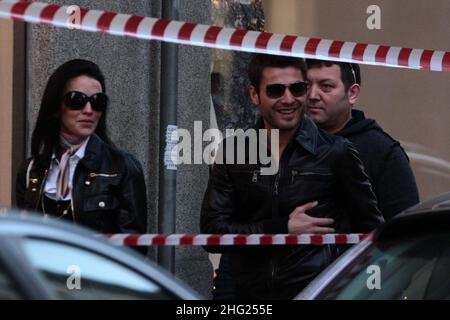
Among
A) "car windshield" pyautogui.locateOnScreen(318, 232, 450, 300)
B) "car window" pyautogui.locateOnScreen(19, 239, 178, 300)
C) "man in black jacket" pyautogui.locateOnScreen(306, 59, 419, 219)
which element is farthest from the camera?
"man in black jacket" pyautogui.locateOnScreen(306, 59, 419, 219)

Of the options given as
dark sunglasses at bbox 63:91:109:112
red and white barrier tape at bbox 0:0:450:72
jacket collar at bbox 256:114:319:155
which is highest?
red and white barrier tape at bbox 0:0:450:72

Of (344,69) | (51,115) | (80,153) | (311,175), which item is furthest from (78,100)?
(344,69)

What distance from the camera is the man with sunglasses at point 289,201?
602cm

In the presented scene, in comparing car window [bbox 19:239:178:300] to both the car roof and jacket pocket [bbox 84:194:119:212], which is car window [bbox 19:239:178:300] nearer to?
the car roof

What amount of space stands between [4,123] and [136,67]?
1.32m

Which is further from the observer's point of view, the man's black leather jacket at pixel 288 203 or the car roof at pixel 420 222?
the man's black leather jacket at pixel 288 203

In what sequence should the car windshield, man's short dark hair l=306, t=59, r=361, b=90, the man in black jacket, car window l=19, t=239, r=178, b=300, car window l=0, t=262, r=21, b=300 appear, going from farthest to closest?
man's short dark hair l=306, t=59, r=361, b=90, the man in black jacket, the car windshield, car window l=19, t=239, r=178, b=300, car window l=0, t=262, r=21, b=300

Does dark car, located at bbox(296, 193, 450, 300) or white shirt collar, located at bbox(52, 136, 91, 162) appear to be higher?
white shirt collar, located at bbox(52, 136, 91, 162)

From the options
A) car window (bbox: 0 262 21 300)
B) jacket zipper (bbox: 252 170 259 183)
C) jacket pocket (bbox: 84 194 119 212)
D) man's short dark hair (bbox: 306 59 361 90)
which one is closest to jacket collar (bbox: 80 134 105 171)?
jacket pocket (bbox: 84 194 119 212)

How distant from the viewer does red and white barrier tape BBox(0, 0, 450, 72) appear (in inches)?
225

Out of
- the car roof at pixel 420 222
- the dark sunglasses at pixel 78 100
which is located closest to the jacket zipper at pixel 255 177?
the dark sunglasses at pixel 78 100

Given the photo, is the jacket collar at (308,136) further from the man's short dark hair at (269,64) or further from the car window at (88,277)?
the car window at (88,277)
